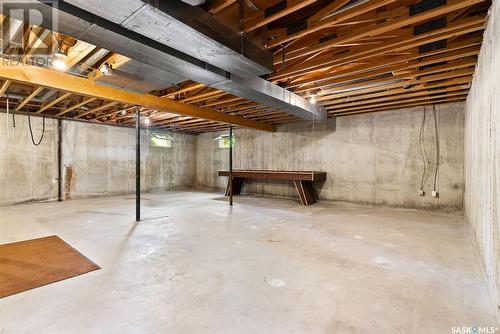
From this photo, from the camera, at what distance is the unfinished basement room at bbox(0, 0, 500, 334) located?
5.67ft

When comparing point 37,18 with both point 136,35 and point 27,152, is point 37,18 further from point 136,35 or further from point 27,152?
point 27,152

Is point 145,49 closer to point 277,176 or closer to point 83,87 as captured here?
point 83,87

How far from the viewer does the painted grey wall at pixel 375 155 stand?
16.8 ft

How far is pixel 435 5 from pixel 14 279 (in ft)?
14.9

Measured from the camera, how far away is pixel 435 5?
204 centimetres

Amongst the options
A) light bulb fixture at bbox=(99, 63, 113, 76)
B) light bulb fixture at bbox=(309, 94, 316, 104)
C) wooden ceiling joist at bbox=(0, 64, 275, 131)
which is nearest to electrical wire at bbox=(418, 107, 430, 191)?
light bulb fixture at bbox=(309, 94, 316, 104)

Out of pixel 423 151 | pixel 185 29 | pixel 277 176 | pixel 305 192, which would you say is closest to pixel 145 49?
pixel 185 29

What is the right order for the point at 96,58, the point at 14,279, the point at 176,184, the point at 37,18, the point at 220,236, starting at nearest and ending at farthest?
the point at 37,18 < the point at 14,279 < the point at 96,58 < the point at 220,236 < the point at 176,184

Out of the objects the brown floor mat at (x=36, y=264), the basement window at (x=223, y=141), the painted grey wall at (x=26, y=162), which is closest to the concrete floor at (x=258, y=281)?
the brown floor mat at (x=36, y=264)

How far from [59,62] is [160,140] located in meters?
6.37

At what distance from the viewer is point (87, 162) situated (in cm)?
743

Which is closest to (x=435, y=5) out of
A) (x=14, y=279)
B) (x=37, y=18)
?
(x=37, y=18)

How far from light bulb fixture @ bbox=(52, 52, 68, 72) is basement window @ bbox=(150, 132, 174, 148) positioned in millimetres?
6061

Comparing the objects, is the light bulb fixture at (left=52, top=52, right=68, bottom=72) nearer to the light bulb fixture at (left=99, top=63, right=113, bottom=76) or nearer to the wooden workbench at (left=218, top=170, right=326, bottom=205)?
the light bulb fixture at (left=99, top=63, right=113, bottom=76)
